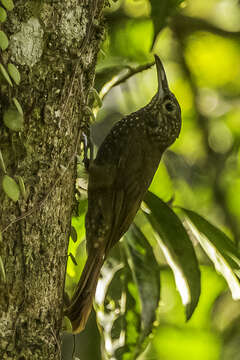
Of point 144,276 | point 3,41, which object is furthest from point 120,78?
point 3,41

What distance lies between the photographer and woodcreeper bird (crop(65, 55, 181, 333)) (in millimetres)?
2854

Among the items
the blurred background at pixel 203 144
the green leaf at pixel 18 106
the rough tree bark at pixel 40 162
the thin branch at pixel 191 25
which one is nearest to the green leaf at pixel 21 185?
the rough tree bark at pixel 40 162

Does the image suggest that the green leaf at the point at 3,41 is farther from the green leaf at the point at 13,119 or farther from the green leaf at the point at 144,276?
the green leaf at the point at 144,276

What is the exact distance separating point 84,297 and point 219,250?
54 cm

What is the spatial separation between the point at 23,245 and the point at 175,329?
117 inches

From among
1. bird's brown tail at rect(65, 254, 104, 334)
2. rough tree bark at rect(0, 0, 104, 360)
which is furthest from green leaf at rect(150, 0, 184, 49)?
bird's brown tail at rect(65, 254, 104, 334)

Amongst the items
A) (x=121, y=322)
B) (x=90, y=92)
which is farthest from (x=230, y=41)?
(x=90, y=92)

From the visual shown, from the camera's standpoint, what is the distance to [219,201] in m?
4.57

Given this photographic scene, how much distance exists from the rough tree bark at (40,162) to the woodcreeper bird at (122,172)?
1.83 feet

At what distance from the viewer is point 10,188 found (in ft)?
6.01

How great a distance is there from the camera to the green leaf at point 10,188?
6.00ft

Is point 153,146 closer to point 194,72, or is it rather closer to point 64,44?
point 64,44

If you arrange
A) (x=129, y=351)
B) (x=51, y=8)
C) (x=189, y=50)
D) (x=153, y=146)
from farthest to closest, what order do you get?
(x=189, y=50) → (x=153, y=146) → (x=129, y=351) → (x=51, y=8)

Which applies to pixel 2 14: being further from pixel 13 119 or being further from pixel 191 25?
pixel 191 25
